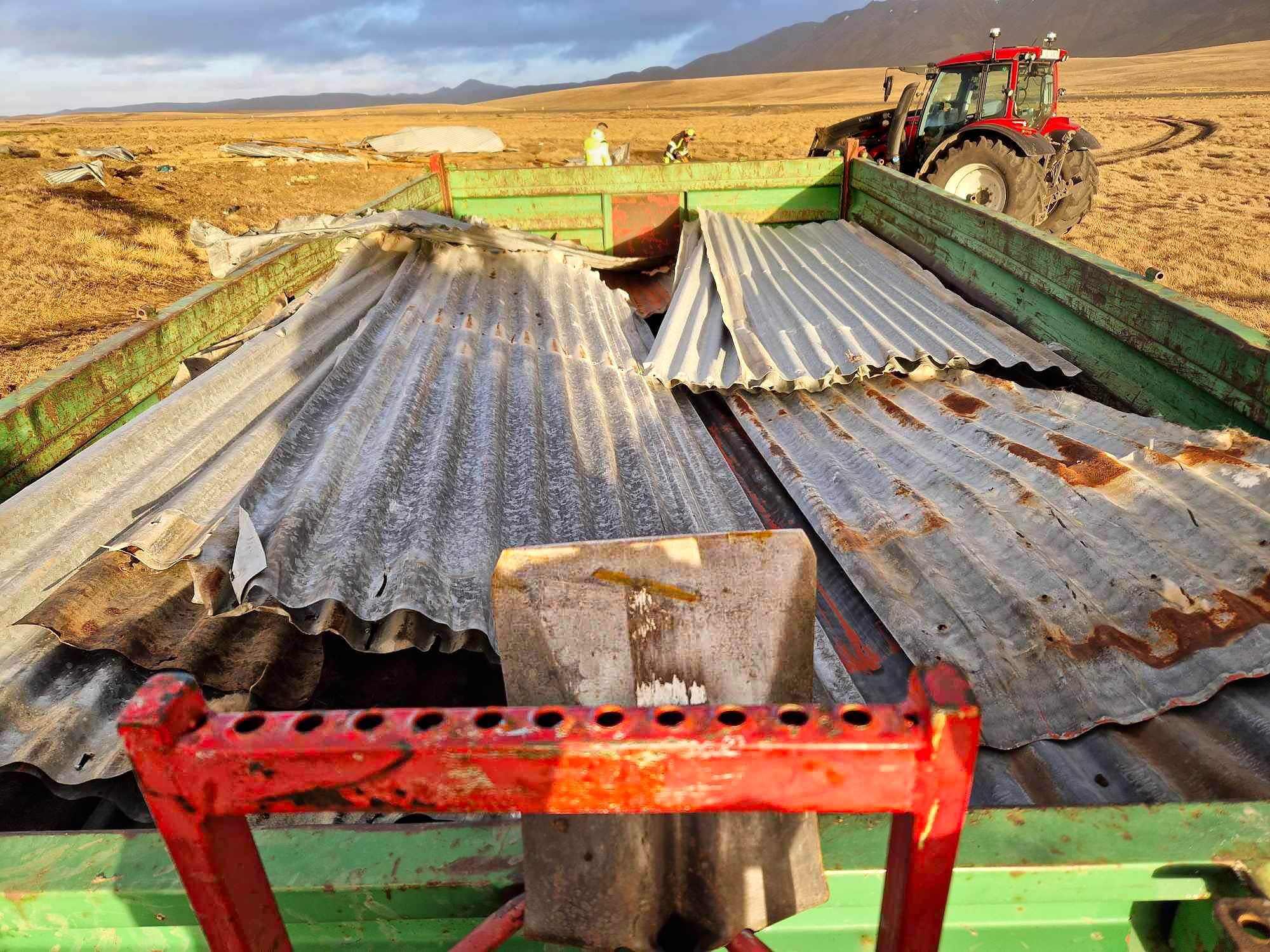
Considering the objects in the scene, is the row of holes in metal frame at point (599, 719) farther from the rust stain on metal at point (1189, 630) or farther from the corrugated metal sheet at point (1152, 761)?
the rust stain on metal at point (1189, 630)

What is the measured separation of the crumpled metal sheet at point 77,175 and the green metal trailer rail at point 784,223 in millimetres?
13047

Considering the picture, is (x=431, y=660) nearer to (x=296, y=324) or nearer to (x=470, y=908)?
(x=470, y=908)

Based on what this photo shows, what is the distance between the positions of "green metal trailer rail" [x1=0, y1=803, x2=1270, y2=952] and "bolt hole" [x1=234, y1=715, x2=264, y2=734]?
0.39 m

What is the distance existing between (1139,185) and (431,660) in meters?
15.8

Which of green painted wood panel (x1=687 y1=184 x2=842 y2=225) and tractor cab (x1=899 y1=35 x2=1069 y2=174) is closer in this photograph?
green painted wood panel (x1=687 y1=184 x2=842 y2=225)

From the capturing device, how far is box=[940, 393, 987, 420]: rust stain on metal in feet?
9.29

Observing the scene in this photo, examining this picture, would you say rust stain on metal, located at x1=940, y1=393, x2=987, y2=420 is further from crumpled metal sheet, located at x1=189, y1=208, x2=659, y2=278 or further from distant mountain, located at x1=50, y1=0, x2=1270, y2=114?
distant mountain, located at x1=50, y1=0, x2=1270, y2=114

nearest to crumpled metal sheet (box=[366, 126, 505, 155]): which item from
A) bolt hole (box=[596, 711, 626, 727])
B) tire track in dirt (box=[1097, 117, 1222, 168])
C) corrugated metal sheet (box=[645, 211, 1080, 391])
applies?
tire track in dirt (box=[1097, 117, 1222, 168])

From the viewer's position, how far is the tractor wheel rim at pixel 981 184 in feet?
22.1

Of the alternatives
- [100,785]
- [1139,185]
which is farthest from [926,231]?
[1139,185]

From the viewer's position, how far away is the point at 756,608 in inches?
42.5

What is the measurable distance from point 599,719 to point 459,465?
1.75 metres

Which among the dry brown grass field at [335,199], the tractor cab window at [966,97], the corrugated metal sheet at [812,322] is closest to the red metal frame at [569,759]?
the corrugated metal sheet at [812,322]

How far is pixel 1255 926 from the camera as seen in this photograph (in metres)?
0.93
